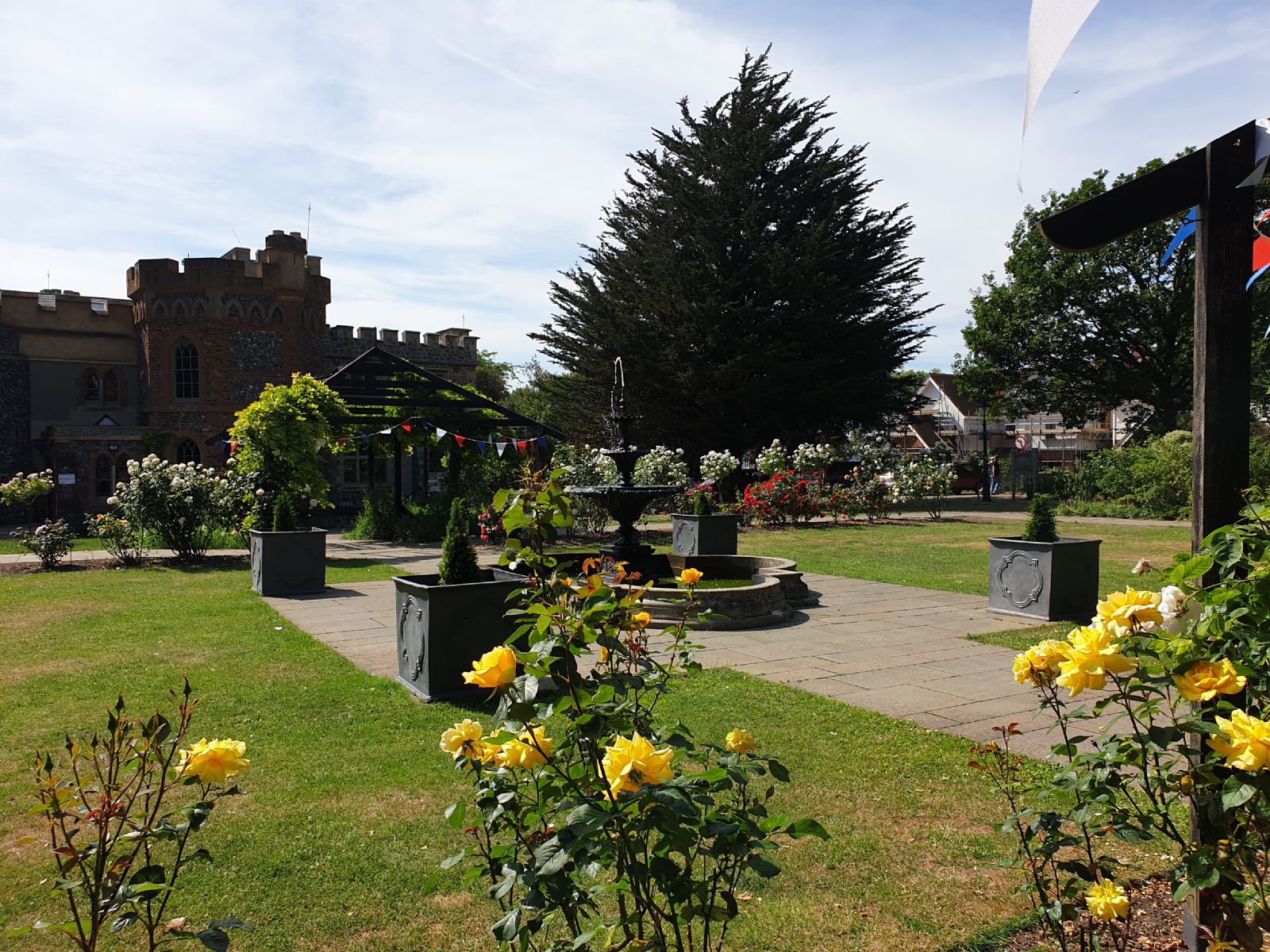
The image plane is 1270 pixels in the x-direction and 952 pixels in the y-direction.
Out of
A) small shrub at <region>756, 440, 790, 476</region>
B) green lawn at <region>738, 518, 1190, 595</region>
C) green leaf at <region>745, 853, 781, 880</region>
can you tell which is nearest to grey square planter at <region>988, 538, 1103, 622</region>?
green lawn at <region>738, 518, 1190, 595</region>

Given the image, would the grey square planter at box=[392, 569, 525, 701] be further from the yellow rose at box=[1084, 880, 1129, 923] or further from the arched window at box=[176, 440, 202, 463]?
the arched window at box=[176, 440, 202, 463]

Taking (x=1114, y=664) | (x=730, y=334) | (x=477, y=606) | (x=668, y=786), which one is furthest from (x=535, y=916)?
(x=730, y=334)

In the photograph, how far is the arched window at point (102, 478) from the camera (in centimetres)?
2983

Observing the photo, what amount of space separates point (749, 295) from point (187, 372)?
65.7ft

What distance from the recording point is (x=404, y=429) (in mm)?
20781

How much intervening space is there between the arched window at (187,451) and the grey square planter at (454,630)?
28944 millimetres

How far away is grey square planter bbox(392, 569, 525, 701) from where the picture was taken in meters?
6.23

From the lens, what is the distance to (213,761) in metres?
1.96

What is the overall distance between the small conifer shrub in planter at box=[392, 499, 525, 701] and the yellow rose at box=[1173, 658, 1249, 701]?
4.55m

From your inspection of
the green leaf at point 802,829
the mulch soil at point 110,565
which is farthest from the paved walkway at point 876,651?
the mulch soil at point 110,565

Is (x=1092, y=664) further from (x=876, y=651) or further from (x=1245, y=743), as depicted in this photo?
(x=876, y=651)

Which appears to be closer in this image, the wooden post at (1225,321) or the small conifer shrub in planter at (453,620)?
the wooden post at (1225,321)

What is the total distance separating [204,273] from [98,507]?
876 cm

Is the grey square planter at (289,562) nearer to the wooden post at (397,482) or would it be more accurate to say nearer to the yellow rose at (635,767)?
the wooden post at (397,482)
